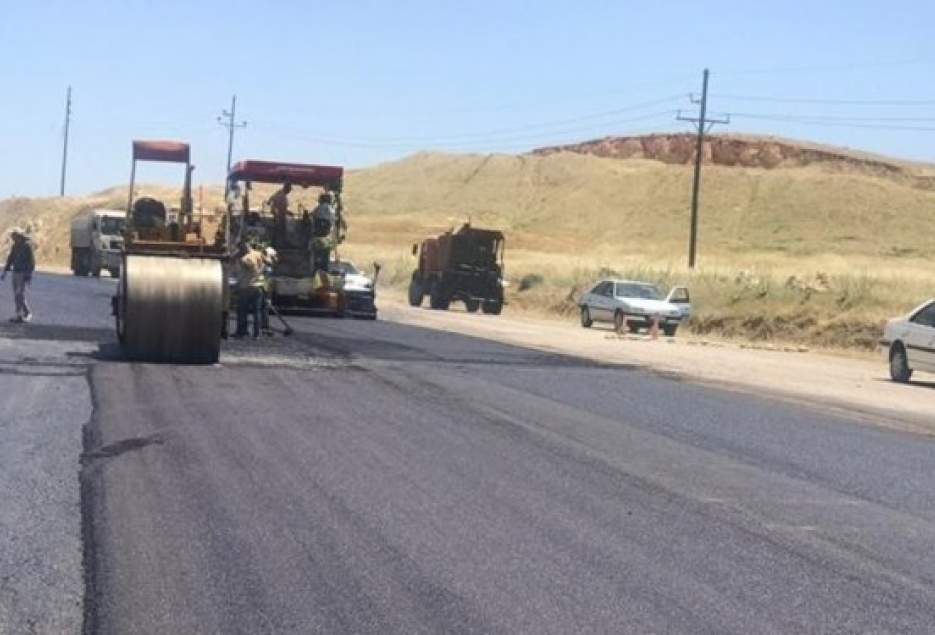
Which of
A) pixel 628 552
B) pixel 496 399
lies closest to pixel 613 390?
pixel 496 399

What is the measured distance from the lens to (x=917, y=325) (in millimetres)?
26156

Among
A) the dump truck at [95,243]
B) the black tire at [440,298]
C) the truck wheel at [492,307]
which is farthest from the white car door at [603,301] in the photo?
the dump truck at [95,243]

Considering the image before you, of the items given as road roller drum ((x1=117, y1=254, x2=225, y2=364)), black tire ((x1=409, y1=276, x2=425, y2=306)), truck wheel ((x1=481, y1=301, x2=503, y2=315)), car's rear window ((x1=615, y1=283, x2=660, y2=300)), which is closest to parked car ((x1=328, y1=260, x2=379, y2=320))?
car's rear window ((x1=615, y1=283, x2=660, y2=300))

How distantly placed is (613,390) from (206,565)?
12.5 metres

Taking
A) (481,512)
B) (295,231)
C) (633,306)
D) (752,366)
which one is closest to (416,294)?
(633,306)

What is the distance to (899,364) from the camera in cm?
2705

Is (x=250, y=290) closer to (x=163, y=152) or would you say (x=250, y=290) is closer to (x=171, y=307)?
(x=163, y=152)

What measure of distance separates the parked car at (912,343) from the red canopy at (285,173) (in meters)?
12.3

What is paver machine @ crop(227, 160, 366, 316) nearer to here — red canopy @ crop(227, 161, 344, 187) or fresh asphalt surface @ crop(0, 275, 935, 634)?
red canopy @ crop(227, 161, 344, 187)

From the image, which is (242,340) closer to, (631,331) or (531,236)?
(631,331)

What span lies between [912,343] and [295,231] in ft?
46.3

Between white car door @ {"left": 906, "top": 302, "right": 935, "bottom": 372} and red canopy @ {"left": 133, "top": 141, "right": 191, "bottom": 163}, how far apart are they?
Result: 518 inches

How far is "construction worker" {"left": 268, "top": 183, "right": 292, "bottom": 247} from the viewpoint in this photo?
107 ft

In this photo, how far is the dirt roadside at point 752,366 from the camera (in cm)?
2125
